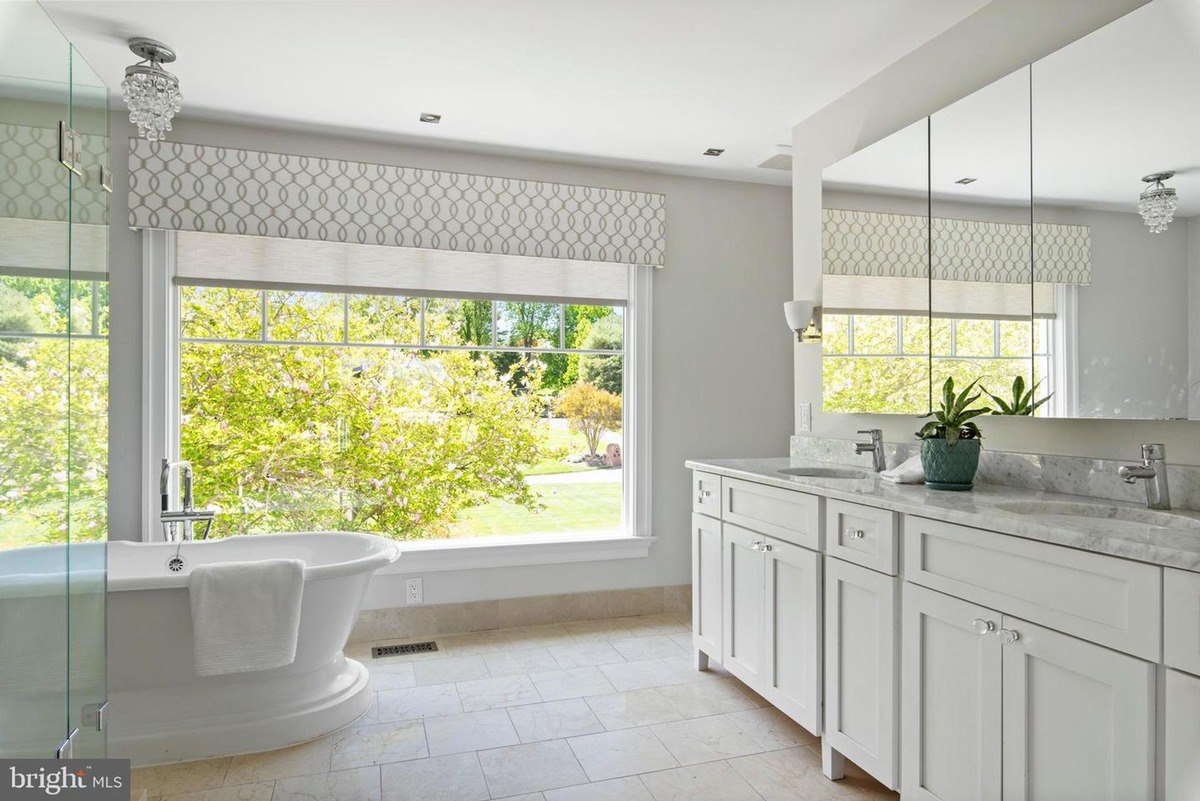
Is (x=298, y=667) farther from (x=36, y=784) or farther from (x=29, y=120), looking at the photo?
(x=29, y=120)

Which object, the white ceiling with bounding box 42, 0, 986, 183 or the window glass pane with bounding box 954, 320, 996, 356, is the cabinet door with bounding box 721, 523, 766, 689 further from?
the white ceiling with bounding box 42, 0, 986, 183

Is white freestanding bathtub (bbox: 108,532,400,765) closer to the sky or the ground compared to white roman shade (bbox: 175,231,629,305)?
closer to the ground

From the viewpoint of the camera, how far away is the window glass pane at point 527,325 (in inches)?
161

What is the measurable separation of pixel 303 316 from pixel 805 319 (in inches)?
98.2

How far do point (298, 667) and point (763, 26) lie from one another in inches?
111

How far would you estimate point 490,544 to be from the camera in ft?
12.7

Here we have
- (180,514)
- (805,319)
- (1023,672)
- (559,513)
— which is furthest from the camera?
(559,513)

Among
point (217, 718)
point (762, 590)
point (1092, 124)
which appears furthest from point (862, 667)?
point (217, 718)

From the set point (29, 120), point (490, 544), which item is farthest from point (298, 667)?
point (29, 120)

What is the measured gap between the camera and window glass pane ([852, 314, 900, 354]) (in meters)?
2.85

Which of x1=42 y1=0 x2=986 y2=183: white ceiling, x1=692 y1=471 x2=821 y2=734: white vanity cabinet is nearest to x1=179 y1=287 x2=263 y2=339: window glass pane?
x1=42 y1=0 x2=986 y2=183: white ceiling

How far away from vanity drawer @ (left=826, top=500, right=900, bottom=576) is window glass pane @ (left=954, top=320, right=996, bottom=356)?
750 mm

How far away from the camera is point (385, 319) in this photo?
3932mm

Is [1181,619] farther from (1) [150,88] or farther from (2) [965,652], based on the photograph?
(1) [150,88]
